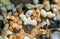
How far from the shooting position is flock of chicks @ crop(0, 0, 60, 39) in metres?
1.21

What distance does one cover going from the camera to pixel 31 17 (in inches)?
49.4

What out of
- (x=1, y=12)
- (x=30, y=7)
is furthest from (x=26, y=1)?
(x=1, y=12)

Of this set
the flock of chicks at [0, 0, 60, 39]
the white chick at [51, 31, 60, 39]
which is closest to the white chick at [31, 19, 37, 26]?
the flock of chicks at [0, 0, 60, 39]

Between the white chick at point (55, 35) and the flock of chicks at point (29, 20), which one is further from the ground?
the flock of chicks at point (29, 20)

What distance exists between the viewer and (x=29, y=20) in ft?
4.07

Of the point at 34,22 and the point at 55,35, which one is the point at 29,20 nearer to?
the point at 34,22

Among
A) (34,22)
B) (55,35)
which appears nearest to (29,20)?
(34,22)

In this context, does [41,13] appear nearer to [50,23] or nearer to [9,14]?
[50,23]

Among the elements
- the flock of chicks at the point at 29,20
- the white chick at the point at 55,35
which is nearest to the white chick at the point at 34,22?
the flock of chicks at the point at 29,20

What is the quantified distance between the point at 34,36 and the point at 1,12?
0.80ft

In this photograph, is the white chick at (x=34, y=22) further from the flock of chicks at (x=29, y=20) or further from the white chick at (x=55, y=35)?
the white chick at (x=55, y=35)

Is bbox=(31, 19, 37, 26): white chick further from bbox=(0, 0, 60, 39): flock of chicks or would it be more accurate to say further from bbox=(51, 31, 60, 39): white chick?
bbox=(51, 31, 60, 39): white chick

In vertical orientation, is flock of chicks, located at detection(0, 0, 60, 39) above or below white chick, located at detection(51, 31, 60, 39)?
above

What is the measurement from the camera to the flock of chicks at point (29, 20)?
1.21 meters
